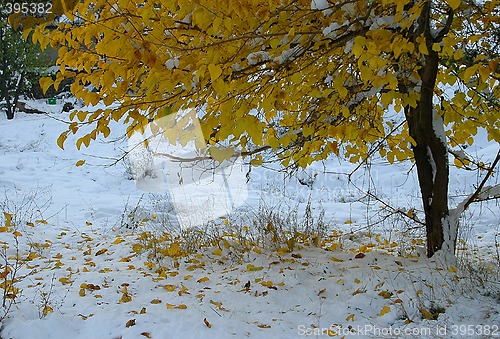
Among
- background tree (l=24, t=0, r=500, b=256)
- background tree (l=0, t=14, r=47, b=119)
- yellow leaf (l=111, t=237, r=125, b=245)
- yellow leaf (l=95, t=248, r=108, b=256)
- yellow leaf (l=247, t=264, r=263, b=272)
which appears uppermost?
background tree (l=0, t=14, r=47, b=119)

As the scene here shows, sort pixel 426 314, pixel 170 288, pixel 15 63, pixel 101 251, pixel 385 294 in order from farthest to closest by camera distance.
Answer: pixel 15 63, pixel 101 251, pixel 170 288, pixel 385 294, pixel 426 314

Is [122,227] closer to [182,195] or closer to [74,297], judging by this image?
[182,195]

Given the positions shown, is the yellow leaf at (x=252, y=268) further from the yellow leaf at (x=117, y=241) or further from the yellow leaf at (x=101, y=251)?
the yellow leaf at (x=117, y=241)

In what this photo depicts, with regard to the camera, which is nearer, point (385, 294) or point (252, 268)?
point (385, 294)

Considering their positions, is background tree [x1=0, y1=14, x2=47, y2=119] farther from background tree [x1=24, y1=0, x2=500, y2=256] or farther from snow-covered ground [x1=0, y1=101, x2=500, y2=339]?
background tree [x1=24, y1=0, x2=500, y2=256]

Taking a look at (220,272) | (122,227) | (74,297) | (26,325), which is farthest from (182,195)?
(26,325)

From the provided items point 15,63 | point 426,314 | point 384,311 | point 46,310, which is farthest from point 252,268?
point 15,63

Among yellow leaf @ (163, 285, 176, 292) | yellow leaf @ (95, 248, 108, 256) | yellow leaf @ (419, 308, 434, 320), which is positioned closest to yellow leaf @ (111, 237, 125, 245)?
yellow leaf @ (95, 248, 108, 256)

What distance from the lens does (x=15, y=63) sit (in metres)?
12.4

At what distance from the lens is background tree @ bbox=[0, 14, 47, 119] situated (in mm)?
11922

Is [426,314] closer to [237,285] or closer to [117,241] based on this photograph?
[237,285]

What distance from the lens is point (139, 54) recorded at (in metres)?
1.60

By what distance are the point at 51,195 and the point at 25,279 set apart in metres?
3.72

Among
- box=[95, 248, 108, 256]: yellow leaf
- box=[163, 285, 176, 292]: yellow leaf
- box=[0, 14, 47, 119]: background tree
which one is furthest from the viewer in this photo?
box=[0, 14, 47, 119]: background tree
